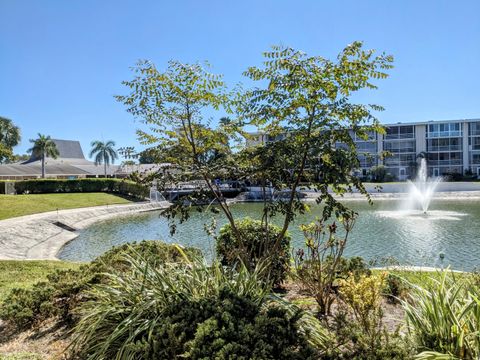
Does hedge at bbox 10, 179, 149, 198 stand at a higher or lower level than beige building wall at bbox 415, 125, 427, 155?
lower

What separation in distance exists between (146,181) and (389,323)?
3.33m

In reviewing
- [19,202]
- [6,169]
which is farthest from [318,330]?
[6,169]

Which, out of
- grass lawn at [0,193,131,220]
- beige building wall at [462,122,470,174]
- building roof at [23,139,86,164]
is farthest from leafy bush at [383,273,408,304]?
building roof at [23,139,86,164]

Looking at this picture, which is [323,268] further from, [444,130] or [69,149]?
[69,149]

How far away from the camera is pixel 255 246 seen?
19.7 ft

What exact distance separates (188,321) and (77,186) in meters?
37.5

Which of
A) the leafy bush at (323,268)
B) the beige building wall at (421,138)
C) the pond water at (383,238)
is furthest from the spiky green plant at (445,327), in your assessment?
the beige building wall at (421,138)

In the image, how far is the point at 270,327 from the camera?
3021 mm

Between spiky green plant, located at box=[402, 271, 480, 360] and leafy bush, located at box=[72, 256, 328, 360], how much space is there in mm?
825

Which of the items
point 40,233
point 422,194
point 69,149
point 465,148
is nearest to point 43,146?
point 69,149

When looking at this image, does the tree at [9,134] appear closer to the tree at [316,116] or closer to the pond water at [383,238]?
the pond water at [383,238]

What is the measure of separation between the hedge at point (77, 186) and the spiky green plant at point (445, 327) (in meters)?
32.5

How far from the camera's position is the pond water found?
11.2 m

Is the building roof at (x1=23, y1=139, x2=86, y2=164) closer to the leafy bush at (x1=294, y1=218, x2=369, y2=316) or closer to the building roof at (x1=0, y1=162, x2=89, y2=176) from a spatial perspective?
the building roof at (x1=0, y1=162, x2=89, y2=176)
